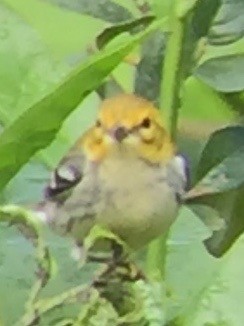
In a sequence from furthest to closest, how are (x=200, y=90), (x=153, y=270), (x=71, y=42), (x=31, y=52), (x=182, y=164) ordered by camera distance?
(x=71, y=42)
(x=200, y=90)
(x=182, y=164)
(x=31, y=52)
(x=153, y=270)

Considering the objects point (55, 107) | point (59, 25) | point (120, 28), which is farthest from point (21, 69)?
point (59, 25)

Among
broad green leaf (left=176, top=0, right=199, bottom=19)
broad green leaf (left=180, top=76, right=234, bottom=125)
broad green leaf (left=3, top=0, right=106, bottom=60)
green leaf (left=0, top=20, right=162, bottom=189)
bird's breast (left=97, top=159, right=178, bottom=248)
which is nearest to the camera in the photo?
green leaf (left=0, top=20, right=162, bottom=189)

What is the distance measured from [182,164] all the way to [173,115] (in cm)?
20

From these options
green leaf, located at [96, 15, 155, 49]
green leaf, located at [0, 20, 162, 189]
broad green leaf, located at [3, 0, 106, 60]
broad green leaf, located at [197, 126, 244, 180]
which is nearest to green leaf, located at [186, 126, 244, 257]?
broad green leaf, located at [197, 126, 244, 180]

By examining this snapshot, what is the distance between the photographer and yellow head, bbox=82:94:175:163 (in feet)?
2.57

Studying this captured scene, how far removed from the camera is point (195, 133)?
3.35 ft

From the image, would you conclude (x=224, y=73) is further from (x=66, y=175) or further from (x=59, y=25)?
(x=59, y=25)

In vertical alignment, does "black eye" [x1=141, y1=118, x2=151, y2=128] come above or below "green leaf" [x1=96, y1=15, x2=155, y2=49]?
below

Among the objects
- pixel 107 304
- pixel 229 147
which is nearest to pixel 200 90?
pixel 229 147

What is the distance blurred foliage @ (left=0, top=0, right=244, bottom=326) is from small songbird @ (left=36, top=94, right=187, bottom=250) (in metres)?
0.01

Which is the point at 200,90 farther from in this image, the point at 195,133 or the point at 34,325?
the point at 34,325

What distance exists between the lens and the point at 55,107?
44cm

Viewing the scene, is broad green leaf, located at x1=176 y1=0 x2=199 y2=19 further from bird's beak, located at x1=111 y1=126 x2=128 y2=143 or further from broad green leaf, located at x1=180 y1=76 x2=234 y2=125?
broad green leaf, located at x1=180 y1=76 x2=234 y2=125

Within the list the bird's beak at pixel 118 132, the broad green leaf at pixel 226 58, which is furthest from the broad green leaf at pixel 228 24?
the bird's beak at pixel 118 132
